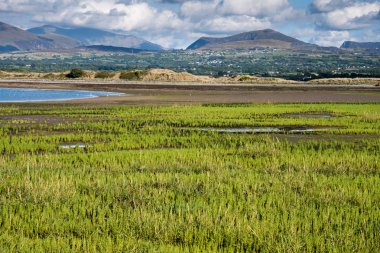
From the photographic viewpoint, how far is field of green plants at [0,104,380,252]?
10227 mm

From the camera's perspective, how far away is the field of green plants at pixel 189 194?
10.2 metres

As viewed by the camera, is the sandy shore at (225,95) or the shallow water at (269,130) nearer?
the shallow water at (269,130)

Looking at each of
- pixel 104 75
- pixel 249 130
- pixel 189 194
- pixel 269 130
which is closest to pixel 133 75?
pixel 104 75

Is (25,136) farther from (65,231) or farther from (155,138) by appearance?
(65,231)

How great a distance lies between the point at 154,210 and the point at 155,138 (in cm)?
1406

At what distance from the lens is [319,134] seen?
94.9 feet

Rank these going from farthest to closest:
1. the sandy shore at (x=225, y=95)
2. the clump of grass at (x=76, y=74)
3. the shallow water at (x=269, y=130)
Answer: the clump of grass at (x=76, y=74), the sandy shore at (x=225, y=95), the shallow water at (x=269, y=130)

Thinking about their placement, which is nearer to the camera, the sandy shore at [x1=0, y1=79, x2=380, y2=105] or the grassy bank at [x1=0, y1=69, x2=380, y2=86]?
the sandy shore at [x1=0, y1=79, x2=380, y2=105]

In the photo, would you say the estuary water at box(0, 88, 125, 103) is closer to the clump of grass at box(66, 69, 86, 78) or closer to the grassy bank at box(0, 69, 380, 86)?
the grassy bank at box(0, 69, 380, 86)

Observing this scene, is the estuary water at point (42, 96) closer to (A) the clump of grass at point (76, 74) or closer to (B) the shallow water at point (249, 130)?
(B) the shallow water at point (249, 130)

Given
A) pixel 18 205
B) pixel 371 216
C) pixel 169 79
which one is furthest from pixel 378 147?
pixel 169 79

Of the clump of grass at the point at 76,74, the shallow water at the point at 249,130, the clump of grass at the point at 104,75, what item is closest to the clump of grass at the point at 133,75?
the clump of grass at the point at 104,75

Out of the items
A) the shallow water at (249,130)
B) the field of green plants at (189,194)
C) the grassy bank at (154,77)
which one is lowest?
the grassy bank at (154,77)

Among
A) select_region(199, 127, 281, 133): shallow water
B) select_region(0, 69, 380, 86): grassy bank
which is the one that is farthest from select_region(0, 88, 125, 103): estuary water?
select_region(0, 69, 380, 86): grassy bank
